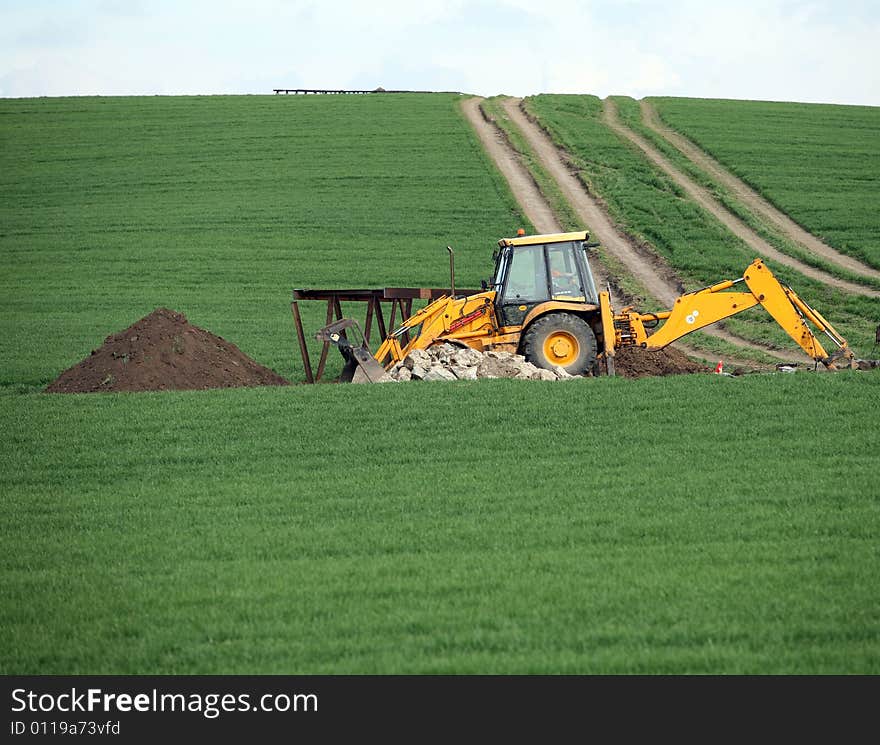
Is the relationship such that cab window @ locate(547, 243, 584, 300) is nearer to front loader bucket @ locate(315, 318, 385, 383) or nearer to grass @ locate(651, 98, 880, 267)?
front loader bucket @ locate(315, 318, 385, 383)

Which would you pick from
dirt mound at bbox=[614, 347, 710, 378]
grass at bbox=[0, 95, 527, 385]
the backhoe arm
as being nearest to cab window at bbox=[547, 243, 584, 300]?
the backhoe arm

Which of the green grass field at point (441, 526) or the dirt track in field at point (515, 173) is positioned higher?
the dirt track in field at point (515, 173)

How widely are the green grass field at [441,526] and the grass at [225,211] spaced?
7053 millimetres

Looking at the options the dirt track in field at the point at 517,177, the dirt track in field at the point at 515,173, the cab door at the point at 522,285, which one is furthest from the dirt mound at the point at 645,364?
the dirt track in field at the point at 515,173

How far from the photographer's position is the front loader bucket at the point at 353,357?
19328mm

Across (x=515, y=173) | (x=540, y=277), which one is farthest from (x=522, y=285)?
(x=515, y=173)

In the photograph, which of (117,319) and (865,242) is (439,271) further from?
(865,242)

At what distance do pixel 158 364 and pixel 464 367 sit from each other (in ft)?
18.7

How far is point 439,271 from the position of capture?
37844 millimetres

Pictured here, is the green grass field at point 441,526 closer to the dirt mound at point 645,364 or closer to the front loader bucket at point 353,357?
the front loader bucket at point 353,357

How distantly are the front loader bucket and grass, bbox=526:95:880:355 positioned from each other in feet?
37.9

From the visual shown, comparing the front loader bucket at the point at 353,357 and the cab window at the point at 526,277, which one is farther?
the cab window at the point at 526,277

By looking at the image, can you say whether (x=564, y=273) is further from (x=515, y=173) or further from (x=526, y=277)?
(x=515, y=173)
